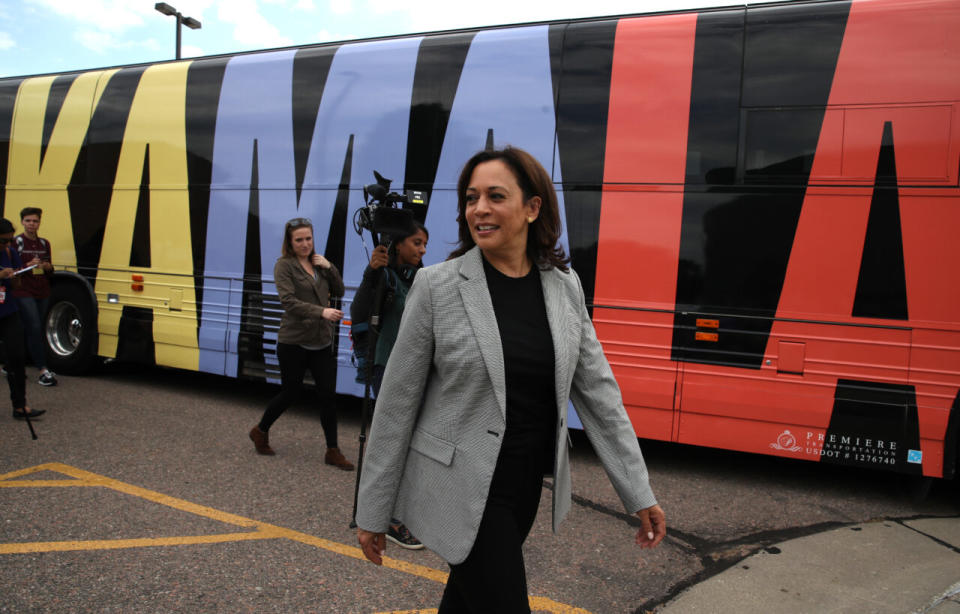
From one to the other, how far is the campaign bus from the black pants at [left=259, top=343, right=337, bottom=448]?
1.15 m

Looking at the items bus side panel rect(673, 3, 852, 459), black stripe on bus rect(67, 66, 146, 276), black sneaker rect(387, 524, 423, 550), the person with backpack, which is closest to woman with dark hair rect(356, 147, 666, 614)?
black sneaker rect(387, 524, 423, 550)

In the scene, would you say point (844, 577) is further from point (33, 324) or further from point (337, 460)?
point (33, 324)

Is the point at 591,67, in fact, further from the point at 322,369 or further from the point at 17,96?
the point at 17,96

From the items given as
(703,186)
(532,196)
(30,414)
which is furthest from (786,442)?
(30,414)

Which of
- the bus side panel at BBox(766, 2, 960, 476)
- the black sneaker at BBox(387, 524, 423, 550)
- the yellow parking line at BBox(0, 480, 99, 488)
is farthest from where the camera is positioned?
the bus side panel at BBox(766, 2, 960, 476)

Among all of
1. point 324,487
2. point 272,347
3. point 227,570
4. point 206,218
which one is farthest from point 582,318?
point 206,218

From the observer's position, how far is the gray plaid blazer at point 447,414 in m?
1.80

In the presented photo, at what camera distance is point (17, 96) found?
8.94 metres

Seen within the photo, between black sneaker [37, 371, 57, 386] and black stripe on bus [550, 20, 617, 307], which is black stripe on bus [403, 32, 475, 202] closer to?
black stripe on bus [550, 20, 617, 307]

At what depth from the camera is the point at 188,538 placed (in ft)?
12.3

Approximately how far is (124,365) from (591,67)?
7408 mm

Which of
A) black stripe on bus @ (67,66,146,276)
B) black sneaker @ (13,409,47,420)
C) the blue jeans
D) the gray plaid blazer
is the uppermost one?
black stripe on bus @ (67,66,146,276)

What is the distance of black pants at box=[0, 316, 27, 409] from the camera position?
19.0 ft


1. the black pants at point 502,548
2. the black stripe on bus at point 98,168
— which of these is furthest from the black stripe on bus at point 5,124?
the black pants at point 502,548
